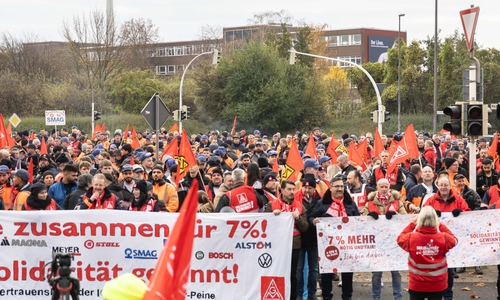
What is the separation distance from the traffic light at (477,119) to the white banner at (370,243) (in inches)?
89.0

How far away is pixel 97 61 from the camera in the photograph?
69.9 metres

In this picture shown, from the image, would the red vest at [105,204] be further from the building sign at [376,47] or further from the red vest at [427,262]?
the building sign at [376,47]

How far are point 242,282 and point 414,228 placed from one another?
2352 millimetres

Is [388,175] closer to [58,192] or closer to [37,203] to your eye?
[58,192]

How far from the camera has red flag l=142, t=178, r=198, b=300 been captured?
3502 millimetres

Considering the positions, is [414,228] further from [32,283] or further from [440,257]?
[32,283]

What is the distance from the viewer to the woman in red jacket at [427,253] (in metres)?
8.09

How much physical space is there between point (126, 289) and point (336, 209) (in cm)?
676

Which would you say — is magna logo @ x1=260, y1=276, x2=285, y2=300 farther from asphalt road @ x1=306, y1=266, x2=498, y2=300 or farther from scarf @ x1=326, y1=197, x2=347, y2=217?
asphalt road @ x1=306, y1=266, x2=498, y2=300

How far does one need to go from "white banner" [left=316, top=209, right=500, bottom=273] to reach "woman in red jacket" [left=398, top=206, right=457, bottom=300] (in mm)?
1904

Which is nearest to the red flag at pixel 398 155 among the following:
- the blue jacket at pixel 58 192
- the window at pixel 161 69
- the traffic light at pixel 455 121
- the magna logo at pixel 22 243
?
the traffic light at pixel 455 121

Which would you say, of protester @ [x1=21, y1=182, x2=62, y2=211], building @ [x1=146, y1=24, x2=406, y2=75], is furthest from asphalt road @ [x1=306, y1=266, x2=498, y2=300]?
building @ [x1=146, y1=24, x2=406, y2=75]

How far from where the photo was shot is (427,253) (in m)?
8.18

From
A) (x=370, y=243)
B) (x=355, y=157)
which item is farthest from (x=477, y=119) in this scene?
(x=355, y=157)
